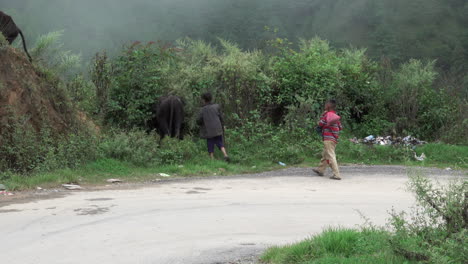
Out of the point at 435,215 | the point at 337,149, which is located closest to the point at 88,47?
A: the point at 337,149

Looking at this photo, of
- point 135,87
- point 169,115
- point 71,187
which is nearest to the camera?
point 71,187

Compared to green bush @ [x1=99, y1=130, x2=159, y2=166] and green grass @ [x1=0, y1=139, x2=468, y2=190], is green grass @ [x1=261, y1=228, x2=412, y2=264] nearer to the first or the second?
green grass @ [x1=0, y1=139, x2=468, y2=190]

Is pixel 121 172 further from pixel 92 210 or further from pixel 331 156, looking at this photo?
pixel 331 156

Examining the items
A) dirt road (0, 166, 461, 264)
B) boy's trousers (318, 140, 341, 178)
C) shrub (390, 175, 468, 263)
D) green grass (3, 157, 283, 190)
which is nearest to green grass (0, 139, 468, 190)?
green grass (3, 157, 283, 190)

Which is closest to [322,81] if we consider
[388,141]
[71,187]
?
[388,141]

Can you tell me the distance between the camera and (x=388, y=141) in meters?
16.5

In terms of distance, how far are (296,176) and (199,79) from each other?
5296 mm

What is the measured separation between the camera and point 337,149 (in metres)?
15.4

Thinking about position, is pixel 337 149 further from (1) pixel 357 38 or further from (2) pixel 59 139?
(1) pixel 357 38

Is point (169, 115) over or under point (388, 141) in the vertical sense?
→ over

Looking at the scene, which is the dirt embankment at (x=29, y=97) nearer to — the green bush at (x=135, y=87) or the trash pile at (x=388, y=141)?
the green bush at (x=135, y=87)

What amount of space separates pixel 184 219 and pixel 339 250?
8.88 feet

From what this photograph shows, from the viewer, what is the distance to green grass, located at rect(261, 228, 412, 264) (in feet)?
16.3

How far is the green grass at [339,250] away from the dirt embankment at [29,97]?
786 centimetres
